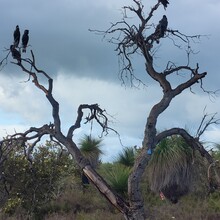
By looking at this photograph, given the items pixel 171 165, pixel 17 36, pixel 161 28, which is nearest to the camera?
pixel 161 28

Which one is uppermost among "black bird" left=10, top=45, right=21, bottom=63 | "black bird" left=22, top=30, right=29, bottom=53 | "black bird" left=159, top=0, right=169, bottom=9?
"black bird" left=159, top=0, right=169, bottom=9

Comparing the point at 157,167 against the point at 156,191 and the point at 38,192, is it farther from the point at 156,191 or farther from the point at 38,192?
the point at 38,192

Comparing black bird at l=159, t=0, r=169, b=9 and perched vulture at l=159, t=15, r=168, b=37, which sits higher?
black bird at l=159, t=0, r=169, b=9

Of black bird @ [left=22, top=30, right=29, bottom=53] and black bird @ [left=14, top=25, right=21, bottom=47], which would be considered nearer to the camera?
black bird @ [left=14, top=25, right=21, bottom=47]

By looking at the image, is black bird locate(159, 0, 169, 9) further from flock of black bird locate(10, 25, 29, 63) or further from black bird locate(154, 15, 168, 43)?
flock of black bird locate(10, 25, 29, 63)

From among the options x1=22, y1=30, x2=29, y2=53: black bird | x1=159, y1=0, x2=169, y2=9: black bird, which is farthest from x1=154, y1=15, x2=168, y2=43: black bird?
x1=22, y1=30, x2=29, y2=53: black bird

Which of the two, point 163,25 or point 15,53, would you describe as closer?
point 15,53

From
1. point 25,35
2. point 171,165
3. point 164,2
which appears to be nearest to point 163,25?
point 164,2

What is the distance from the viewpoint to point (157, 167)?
19.7m

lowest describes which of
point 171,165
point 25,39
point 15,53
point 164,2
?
point 15,53

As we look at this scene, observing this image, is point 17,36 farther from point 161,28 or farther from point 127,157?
point 127,157

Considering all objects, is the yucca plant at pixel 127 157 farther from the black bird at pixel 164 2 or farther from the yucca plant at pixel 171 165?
the black bird at pixel 164 2

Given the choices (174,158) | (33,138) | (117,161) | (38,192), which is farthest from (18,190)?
(33,138)

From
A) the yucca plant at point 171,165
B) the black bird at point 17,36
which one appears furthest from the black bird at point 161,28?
the yucca plant at point 171,165
